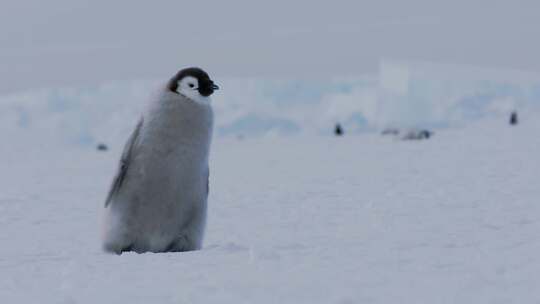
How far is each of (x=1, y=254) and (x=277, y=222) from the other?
155cm

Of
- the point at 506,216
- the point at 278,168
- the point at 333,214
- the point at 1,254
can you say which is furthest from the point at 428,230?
the point at 278,168

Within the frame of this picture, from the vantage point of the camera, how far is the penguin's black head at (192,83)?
3580mm

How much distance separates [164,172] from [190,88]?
376mm

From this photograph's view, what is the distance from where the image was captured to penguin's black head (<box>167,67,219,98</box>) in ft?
11.7

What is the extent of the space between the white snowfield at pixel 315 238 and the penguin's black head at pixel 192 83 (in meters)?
0.67

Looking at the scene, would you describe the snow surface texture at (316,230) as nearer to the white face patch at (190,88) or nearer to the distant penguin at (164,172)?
the distant penguin at (164,172)

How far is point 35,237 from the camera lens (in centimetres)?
439

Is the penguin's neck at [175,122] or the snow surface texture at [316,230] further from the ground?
the penguin's neck at [175,122]

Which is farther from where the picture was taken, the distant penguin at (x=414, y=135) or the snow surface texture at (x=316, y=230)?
the distant penguin at (x=414, y=135)

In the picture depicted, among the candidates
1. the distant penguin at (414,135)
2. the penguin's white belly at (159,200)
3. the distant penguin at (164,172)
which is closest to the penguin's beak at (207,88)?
the distant penguin at (164,172)

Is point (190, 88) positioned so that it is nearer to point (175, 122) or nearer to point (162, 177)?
point (175, 122)

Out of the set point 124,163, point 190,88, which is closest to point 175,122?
point 190,88

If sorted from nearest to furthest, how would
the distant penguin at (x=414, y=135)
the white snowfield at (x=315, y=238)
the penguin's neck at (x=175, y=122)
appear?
the white snowfield at (x=315, y=238), the penguin's neck at (x=175, y=122), the distant penguin at (x=414, y=135)

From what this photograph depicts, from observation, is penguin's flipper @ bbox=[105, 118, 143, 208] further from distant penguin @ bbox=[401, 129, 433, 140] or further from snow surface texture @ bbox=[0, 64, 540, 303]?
distant penguin @ bbox=[401, 129, 433, 140]
